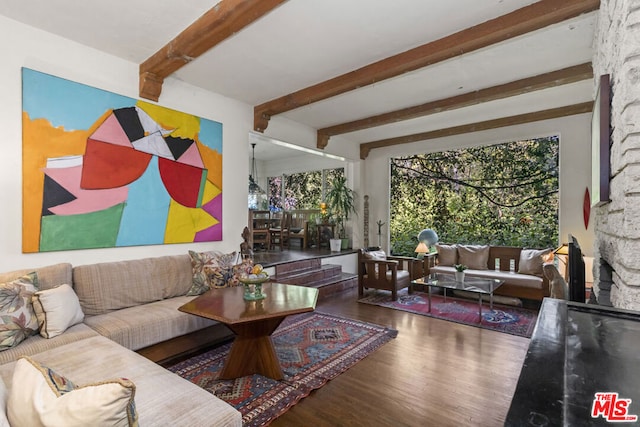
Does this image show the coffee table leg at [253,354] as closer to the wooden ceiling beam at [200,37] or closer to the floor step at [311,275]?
the wooden ceiling beam at [200,37]

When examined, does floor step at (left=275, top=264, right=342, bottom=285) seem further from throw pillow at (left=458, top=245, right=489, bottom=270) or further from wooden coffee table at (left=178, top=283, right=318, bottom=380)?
wooden coffee table at (left=178, top=283, right=318, bottom=380)

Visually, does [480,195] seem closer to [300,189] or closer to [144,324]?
[300,189]

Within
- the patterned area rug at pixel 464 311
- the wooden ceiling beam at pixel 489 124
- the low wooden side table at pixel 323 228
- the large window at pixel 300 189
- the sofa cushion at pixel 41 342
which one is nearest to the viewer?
the sofa cushion at pixel 41 342

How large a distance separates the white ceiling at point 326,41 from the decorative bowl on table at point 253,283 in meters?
2.08

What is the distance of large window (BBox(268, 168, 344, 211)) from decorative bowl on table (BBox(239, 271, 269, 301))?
556cm

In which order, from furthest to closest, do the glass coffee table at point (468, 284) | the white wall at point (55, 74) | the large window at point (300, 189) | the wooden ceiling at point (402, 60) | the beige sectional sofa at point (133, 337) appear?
the large window at point (300, 189)
the glass coffee table at point (468, 284)
the white wall at point (55, 74)
the wooden ceiling at point (402, 60)
the beige sectional sofa at point (133, 337)

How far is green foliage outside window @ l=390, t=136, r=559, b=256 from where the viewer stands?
5168mm

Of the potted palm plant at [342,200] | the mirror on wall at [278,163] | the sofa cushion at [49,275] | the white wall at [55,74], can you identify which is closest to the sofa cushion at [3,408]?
the sofa cushion at [49,275]

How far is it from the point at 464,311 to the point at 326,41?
3684 millimetres

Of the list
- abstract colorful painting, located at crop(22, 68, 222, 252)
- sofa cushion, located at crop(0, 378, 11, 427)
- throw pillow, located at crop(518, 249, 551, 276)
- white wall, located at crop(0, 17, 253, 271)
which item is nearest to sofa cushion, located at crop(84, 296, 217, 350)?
white wall, located at crop(0, 17, 253, 271)

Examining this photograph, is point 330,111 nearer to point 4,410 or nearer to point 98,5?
point 98,5

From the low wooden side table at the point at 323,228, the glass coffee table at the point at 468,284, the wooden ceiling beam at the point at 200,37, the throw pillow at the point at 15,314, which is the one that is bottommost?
the glass coffee table at the point at 468,284

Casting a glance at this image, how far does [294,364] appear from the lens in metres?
2.73

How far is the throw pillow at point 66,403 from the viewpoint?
2.56ft
